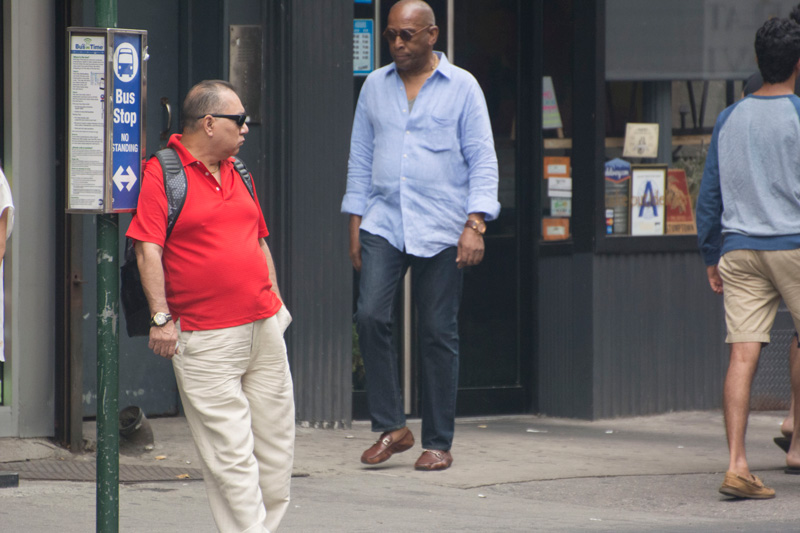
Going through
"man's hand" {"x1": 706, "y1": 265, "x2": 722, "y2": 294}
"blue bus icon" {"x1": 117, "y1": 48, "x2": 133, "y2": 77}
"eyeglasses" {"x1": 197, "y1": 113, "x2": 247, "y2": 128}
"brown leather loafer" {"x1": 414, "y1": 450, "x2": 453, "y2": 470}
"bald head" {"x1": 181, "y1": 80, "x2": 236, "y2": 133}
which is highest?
"blue bus icon" {"x1": 117, "y1": 48, "x2": 133, "y2": 77}

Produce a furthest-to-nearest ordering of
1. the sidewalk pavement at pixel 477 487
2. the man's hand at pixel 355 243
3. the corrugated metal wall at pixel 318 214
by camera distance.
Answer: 1. the corrugated metal wall at pixel 318 214
2. the man's hand at pixel 355 243
3. the sidewalk pavement at pixel 477 487

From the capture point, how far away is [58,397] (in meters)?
6.17

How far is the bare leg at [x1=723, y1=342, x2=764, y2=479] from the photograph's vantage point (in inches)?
206

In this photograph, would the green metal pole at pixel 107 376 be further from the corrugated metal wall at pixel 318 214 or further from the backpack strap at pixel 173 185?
the corrugated metal wall at pixel 318 214

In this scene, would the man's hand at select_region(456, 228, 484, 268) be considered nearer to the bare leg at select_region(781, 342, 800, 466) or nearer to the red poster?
the bare leg at select_region(781, 342, 800, 466)

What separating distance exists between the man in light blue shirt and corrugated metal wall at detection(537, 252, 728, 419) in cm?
183

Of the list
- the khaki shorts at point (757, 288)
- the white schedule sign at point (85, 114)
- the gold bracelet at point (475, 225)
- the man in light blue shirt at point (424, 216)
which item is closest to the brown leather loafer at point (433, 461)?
the man in light blue shirt at point (424, 216)

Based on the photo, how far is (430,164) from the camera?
586cm

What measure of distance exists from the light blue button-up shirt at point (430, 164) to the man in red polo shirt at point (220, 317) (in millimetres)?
1663

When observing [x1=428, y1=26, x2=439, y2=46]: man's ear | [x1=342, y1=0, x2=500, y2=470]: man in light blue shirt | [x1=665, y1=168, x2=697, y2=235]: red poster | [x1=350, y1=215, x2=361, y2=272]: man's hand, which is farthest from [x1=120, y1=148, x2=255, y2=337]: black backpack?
[x1=665, y1=168, x2=697, y2=235]: red poster

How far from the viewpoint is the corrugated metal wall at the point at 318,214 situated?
22.5 ft

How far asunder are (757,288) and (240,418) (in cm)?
252

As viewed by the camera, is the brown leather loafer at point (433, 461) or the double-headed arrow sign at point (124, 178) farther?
the brown leather loafer at point (433, 461)

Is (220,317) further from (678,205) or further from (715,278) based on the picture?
(678,205)
